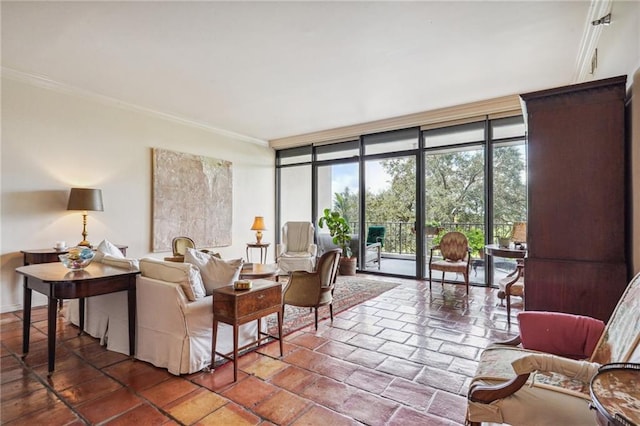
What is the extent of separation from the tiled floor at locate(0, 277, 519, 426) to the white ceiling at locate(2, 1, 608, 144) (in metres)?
2.95

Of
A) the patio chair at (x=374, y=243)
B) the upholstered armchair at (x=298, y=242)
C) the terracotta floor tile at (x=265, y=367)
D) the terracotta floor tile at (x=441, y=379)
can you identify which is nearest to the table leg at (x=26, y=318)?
the terracotta floor tile at (x=265, y=367)

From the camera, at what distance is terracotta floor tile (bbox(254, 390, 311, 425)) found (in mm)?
1863

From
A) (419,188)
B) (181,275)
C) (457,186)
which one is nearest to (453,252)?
(457,186)

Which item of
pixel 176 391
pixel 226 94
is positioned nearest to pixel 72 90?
pixel 226 94

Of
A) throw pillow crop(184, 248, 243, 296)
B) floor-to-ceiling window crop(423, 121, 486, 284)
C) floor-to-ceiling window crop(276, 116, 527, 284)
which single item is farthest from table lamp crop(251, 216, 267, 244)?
throw pillow crop(184, 248, 243, 296)

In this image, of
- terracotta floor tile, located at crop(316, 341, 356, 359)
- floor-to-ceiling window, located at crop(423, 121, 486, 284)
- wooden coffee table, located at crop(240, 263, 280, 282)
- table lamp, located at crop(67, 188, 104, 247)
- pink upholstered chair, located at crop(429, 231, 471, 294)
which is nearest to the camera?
terracotta floor tile, located at crop(316, 341, 356, 359)

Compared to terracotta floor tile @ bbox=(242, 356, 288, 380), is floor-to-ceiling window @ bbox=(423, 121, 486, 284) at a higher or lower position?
higher

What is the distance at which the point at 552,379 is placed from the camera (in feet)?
4.84

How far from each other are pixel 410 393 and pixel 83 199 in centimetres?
443

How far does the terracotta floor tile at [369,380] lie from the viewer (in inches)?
86.0

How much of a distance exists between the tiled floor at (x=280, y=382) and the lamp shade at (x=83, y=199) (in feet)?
4.78

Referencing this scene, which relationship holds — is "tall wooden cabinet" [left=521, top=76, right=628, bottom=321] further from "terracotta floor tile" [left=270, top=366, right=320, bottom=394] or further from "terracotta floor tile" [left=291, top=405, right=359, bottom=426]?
"terracotta floor tile" [left=270, top=366, right=320, bottom=394]

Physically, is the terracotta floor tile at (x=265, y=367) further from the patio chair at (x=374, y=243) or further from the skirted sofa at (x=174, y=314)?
the patio chair at (x=374, y=243)

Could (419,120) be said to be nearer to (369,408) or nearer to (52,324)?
(369,408)
